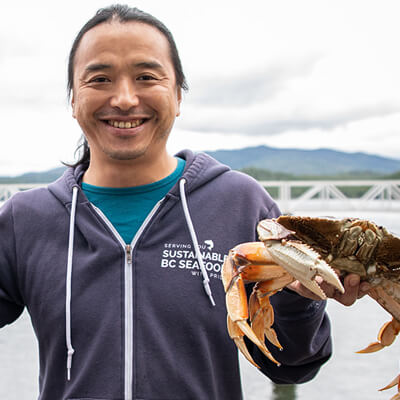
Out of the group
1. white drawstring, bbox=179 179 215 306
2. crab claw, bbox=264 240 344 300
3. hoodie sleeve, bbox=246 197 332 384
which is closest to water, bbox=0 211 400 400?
hoodie sleeve, bbox=246 197 332 384

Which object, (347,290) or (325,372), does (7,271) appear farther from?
(325,372)

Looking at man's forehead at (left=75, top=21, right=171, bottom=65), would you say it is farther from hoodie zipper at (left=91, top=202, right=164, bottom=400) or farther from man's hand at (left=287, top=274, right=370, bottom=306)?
man's hand at (left=287, top=274, right=370, bottom=306)

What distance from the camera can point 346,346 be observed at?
3561 millimetres

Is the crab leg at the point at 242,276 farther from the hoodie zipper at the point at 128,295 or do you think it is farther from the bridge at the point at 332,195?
the bridge at the point at 332,195

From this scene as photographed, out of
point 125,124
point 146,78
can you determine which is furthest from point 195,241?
point 146,78

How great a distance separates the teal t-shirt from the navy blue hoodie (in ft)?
0.14

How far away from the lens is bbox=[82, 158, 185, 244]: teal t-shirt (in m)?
1.50

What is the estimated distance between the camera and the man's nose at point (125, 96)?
4.64ft

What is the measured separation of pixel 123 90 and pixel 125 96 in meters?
0.02

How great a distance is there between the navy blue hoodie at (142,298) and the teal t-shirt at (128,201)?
42mm

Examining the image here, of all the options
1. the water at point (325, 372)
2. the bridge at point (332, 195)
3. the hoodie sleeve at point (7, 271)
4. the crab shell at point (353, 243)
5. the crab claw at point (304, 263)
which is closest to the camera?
the crab claw at point (304, 263)

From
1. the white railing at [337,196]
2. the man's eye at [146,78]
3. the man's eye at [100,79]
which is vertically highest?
the man's eye at [146,78]

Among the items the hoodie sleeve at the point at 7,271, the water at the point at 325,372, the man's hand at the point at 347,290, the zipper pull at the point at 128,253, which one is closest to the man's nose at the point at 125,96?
the zipper pull at the point at 128,253

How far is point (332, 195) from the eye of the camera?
345 inches
